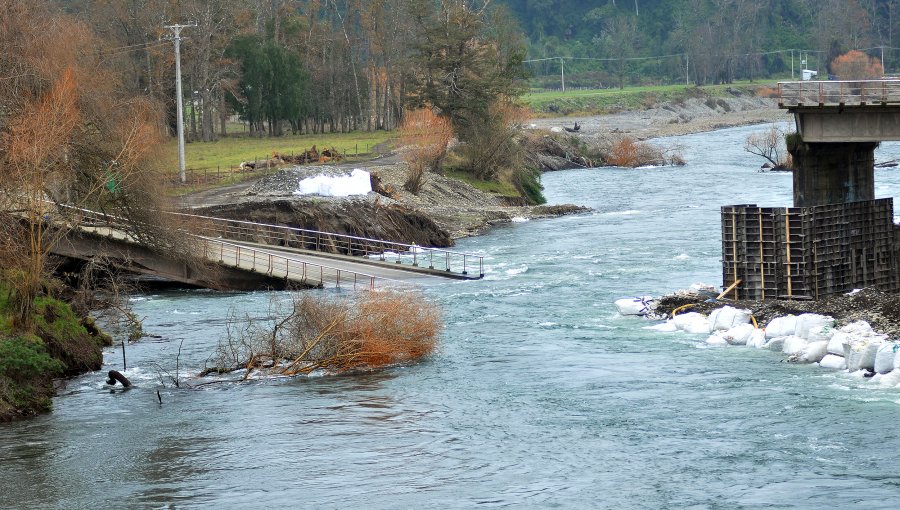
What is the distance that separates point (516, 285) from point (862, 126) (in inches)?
547

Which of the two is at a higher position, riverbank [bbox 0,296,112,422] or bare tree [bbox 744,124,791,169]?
bare tree [bbox 744,124,791,169]

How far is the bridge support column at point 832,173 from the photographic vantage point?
42.7 metres

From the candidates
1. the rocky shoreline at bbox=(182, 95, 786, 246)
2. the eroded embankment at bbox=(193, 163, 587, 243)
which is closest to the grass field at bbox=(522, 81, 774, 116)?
the rocky shoreline at bbox=(182, 95, 786, 246)

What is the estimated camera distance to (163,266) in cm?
4925

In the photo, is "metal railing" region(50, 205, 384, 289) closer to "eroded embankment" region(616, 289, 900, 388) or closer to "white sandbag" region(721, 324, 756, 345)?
"eroded embankment" region(616, 289, 900, 388)

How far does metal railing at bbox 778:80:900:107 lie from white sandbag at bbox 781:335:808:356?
382 inches

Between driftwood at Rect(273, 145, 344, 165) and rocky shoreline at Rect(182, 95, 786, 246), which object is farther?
driftwood at Rect(273, 145, 344, 165)

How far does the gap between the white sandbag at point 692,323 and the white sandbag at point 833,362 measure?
5.60 metres

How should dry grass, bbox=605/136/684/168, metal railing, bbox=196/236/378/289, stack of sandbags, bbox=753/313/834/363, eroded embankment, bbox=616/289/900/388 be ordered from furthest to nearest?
dry grass, bbox=605/136/684/168 → metal railing, bbox=196/236/378/289 → stack of sandbags, bbox=753/313/834/363 → eroded embankment, bbox=616/289/900/388

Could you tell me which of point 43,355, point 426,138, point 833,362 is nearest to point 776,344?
point 833,362

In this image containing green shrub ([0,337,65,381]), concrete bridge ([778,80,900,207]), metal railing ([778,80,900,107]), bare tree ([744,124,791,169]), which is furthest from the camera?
bare tree ([744,124,791,169])

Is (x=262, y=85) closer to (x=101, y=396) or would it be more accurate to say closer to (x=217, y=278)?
(x=217, y=278)

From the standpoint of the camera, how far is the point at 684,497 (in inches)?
918

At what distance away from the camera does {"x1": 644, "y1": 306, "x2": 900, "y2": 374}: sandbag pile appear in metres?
31.7
